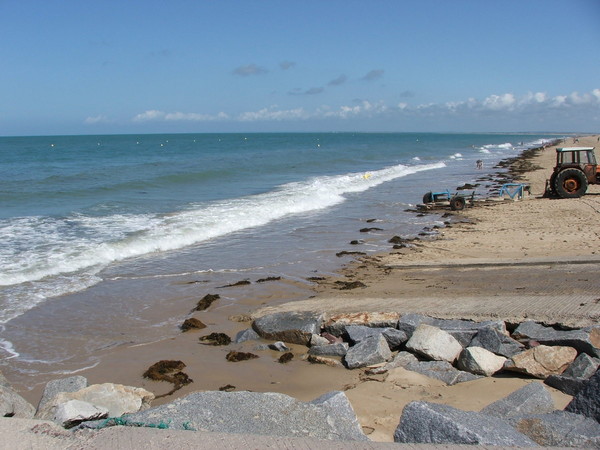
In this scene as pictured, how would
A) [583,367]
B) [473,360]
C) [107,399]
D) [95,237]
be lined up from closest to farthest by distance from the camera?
[107,399], [583,367], [473,360], [95,237]

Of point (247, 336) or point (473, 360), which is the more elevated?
point (473, 360)

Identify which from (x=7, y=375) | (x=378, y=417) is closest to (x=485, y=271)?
(x=378, y=417)

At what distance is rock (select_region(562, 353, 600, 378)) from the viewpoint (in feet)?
16.9

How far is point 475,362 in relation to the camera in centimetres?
570

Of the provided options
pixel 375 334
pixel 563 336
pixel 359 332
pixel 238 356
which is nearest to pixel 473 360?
pixel 563 336

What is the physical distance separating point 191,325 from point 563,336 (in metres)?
4.78

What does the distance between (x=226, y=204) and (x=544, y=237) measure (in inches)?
451

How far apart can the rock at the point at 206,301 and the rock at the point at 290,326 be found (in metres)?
1.43

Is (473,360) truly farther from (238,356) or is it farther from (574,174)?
(574,174)

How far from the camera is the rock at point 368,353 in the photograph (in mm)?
6113

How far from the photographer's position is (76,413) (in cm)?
403

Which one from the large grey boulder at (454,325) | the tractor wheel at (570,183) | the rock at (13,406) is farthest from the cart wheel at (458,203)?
the rock at (13,406)

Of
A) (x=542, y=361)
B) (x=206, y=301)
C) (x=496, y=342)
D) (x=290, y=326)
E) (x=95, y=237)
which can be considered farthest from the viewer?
(x=95, y=237)

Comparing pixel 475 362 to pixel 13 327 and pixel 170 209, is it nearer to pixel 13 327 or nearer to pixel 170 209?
pixel 13 327
